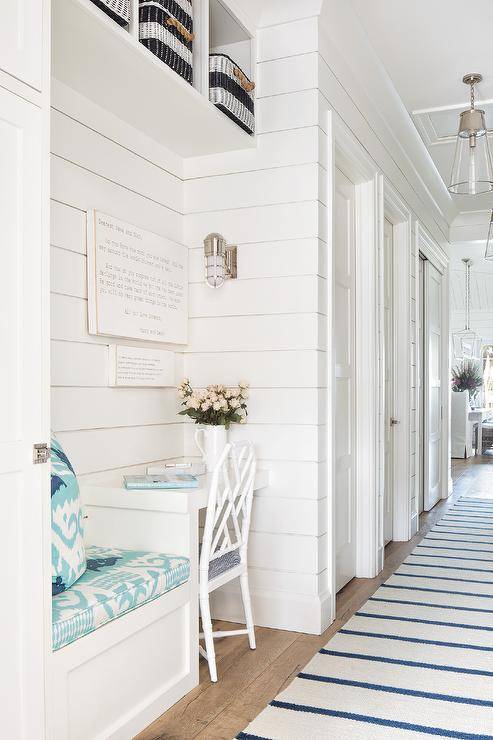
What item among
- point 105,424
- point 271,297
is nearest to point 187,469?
point 105,424

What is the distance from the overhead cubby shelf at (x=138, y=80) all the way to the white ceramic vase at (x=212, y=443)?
1.26m

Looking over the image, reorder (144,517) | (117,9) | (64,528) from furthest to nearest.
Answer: (144,517) < (117,9) < (64,528)

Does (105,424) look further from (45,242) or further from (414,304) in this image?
(414,304)

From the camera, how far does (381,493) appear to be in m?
4.12

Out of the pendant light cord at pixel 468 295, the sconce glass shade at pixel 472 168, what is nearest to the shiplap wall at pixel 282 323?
the sconce glass shade at pixel 472 168

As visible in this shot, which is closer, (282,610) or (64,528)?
(64,528)

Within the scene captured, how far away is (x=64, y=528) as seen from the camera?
2.01 m

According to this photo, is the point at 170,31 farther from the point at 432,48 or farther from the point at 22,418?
the point at 432,48

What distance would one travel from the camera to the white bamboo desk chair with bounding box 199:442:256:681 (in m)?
2.46

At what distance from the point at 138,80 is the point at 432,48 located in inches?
76.0

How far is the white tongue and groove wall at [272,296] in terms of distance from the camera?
302 cm

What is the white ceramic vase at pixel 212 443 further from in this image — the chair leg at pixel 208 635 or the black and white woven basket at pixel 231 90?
the black and white woven basket at pixel 231 90

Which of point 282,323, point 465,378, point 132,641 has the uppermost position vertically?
point 282,323

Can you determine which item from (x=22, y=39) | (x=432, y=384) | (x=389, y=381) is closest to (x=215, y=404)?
(x=22, y=39)
